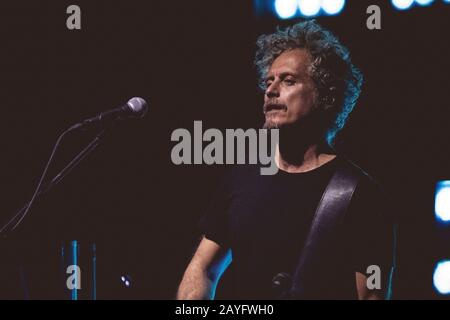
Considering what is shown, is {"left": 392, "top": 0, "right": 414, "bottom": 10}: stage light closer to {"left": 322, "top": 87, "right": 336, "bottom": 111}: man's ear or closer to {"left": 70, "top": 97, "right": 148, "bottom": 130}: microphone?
{"left": 322, "top": 87, "right": 336, "bottom": 111}: man's ear

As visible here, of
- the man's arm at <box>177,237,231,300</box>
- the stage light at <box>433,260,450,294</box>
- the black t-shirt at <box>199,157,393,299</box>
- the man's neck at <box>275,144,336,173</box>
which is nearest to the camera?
the black t-shirt at <box>199,157,393,299</box>

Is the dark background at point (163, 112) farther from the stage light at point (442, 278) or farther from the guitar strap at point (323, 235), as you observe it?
the guitar strap at point (323, 235)

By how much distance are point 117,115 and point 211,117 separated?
3.83ft

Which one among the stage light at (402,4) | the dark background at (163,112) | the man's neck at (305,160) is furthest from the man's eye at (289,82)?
the stage light at (402,4)

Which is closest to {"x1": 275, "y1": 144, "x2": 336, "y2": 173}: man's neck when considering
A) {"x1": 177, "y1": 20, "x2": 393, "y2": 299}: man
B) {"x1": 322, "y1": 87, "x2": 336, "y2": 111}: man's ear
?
{"x1": 177, "y1": 20, "x2": 393, "y2": 299}: man

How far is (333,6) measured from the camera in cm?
348

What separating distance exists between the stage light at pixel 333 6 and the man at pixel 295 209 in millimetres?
524

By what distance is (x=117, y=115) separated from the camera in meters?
2.47

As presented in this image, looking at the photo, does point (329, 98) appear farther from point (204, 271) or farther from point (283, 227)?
point (204, 271)

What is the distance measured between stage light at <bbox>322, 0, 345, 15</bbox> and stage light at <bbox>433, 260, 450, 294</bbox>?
5.98 feet

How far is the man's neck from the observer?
9.30ft

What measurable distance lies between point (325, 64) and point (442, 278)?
5.49 feet

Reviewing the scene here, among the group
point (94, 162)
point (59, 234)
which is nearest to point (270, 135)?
point (94, 162)
